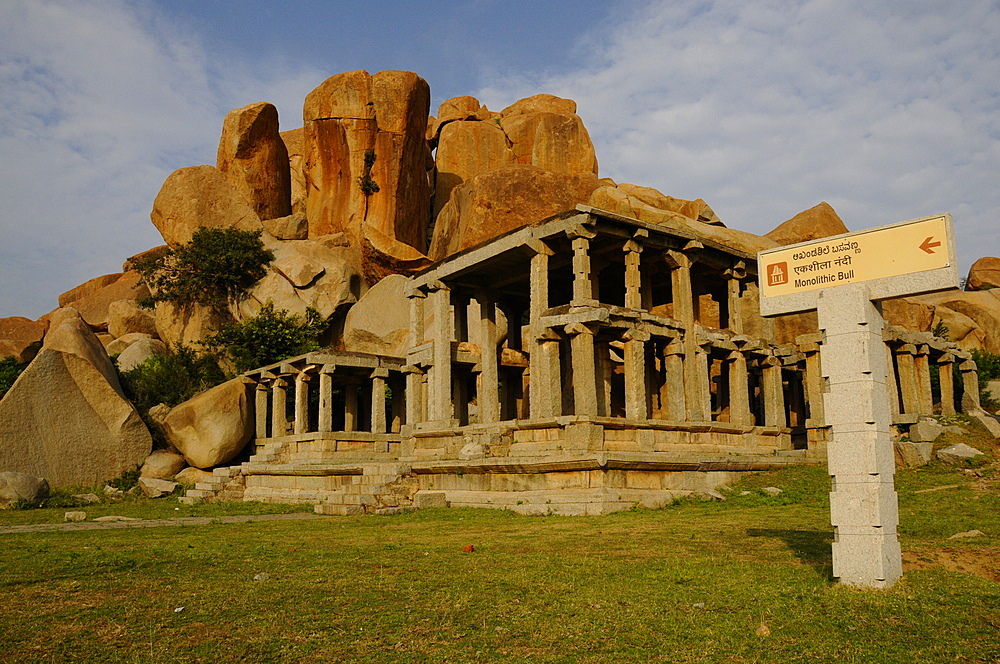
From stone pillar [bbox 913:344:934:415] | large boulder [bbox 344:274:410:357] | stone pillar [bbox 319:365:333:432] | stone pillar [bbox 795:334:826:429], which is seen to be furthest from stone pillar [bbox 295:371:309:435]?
stone pillar [bbox 913:344:934:415]

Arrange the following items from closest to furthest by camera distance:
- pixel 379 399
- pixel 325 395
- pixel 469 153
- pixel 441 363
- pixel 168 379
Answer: pixel 441 363 < pixel 325 395 < pixel 379 399 < pixel 168 379 < pixel 469 153

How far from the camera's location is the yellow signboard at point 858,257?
8289 mm

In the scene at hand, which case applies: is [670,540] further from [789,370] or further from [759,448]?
[789,370]

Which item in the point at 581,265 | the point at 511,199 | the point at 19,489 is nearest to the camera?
the point at 19,489

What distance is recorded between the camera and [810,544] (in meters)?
10.8

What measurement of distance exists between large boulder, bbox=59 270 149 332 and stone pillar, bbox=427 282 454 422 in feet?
113

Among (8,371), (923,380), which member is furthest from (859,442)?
(8,371)

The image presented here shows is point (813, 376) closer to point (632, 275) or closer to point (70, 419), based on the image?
point (632, 275)

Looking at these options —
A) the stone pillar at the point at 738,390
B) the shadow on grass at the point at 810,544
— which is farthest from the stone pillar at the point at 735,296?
A: the shadow on grass at the point at 810,544

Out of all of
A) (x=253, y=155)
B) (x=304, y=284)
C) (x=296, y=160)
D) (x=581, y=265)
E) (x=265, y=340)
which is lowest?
(x=581, y=265)

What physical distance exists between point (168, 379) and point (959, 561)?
38987 mm

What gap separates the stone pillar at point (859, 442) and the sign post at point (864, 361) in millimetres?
10

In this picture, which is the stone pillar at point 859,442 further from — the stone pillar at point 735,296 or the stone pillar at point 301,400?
the stone pillar at point 301,400

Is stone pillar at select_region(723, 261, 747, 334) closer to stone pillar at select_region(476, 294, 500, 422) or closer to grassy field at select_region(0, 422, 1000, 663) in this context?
stone pillar at select_region(476, 294, 500, 422)
